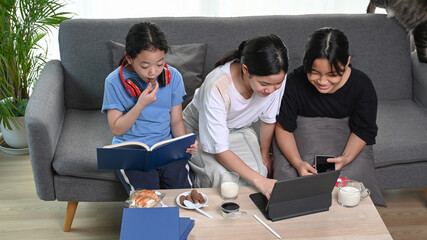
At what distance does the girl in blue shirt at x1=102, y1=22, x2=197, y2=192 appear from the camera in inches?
73.4

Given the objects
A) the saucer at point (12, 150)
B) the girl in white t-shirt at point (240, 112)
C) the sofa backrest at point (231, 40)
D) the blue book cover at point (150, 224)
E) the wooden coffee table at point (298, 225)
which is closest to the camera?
the blue book cover at point (150, 224)

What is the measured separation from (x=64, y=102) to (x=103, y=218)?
0.67 meters

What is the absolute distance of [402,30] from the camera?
2.70 meters

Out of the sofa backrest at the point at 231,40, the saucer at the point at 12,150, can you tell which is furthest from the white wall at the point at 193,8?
the sofa backrest at the point at 231,40

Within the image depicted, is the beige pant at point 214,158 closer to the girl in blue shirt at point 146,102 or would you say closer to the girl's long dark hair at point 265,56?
the girl in blue shirt at point 146,102

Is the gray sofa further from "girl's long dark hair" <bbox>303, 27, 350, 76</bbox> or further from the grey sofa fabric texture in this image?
"girl's long dark hair" <bbox>303, 27, 350, 76</bbox>

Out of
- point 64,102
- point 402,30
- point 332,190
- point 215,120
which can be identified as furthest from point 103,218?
point 402,30

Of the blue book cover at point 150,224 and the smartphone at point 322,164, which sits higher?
the blue book cover at point 150,224

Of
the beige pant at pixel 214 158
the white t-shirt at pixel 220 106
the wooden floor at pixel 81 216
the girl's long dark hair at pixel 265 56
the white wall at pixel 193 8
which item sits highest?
the girl's long dark hair at pixel 265 56

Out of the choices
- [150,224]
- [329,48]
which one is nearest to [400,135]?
[329,48]

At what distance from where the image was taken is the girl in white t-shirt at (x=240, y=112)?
1754 mm

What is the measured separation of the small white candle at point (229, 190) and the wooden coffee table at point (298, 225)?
0.03 meters

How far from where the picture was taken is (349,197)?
5.37ft

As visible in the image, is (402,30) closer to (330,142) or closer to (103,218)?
(330,142)
